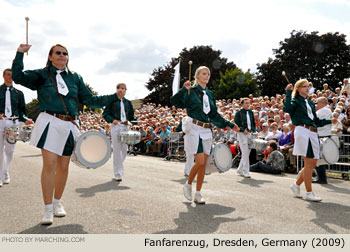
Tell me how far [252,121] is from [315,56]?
117 ft

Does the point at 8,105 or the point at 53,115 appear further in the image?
the point at 8,105

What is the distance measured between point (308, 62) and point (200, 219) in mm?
42342

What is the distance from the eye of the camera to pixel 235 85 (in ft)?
166

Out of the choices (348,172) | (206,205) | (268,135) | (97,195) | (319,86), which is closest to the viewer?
(206,205)

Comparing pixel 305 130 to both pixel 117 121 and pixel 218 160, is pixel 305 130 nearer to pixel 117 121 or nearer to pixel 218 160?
pixel 218 160

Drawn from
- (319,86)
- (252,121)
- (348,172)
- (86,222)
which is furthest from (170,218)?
(319,86)

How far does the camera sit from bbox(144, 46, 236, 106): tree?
53625 mm

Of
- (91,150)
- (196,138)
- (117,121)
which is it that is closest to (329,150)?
(196,138)

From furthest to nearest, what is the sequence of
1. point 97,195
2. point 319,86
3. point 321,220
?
point 319,86, point 97,195, point 321,220

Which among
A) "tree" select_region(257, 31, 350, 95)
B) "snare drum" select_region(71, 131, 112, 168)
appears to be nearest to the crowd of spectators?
"snare drum" select_region(71, 131, 112, 168)

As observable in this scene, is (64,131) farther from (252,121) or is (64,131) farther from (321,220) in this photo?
(252,121)

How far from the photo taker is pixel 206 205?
6223mm

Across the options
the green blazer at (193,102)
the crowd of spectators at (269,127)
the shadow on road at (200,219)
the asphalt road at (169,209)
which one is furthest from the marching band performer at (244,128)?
the shadow on road at (200,219)

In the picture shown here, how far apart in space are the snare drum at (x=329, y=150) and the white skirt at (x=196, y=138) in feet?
7.70
